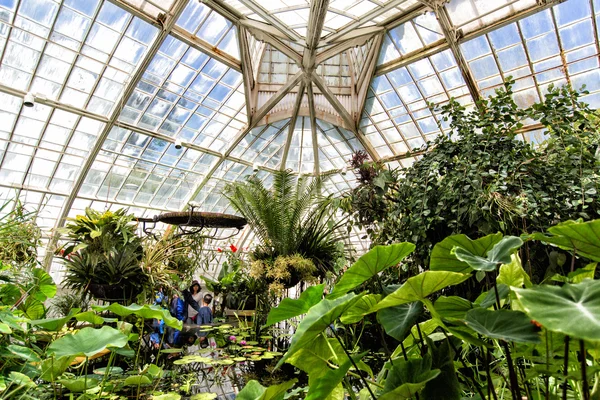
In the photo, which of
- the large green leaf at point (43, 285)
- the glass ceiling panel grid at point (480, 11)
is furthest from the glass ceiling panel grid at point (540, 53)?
the large green leaf at point (43, 285)

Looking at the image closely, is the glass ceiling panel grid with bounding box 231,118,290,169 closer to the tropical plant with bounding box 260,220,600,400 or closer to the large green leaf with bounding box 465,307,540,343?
the tropical plant with bounding box 260,220,600,400

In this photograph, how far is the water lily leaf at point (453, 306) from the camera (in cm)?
93

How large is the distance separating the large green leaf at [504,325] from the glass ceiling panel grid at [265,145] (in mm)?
13408

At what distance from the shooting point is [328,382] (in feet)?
2.96

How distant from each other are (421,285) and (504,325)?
18cm

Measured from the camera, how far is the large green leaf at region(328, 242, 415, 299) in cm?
100

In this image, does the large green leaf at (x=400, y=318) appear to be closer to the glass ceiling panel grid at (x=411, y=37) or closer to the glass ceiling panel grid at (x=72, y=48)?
the glass ceiling panel grid at (x=72, y=48)

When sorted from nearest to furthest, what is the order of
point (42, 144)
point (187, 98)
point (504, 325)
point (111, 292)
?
point (504, 325) < point (111, 292) < point (42, 144) < point (187, 98)

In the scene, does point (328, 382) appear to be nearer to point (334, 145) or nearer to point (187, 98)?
point (187, 98)

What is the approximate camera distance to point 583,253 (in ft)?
2.87

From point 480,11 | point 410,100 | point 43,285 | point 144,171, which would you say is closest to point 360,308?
point 43,285

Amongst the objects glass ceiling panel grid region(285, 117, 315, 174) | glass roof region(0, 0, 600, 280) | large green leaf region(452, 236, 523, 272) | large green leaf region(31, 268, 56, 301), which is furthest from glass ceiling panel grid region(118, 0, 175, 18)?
large green leaf region(452, 236, 523, 272)

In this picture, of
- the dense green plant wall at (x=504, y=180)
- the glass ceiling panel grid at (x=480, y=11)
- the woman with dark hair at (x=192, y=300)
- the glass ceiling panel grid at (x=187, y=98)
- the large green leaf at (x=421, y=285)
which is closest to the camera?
the large green leaf at (x=421, y=285)

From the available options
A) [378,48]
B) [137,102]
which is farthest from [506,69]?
[137,102]
